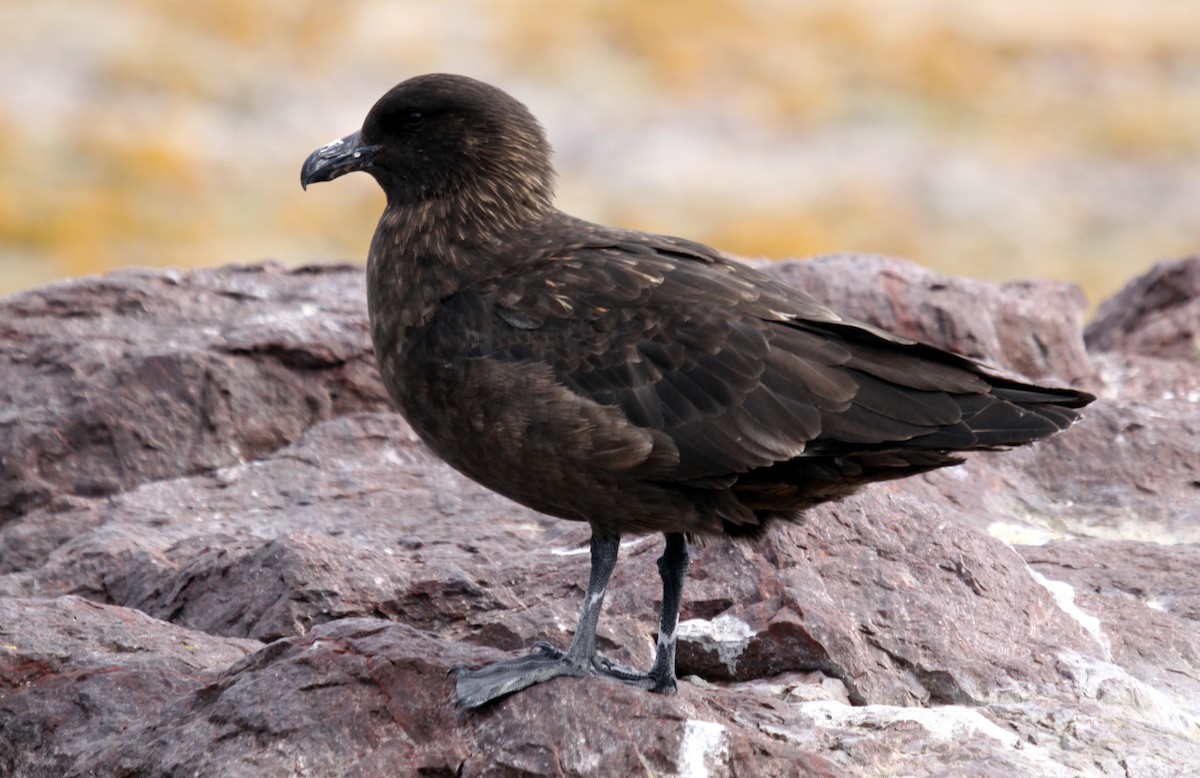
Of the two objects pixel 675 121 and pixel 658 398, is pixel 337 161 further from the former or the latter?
pixel 675 121

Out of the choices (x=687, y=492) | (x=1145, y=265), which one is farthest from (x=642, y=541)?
(x=1145, y=265)

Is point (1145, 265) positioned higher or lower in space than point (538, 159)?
higher

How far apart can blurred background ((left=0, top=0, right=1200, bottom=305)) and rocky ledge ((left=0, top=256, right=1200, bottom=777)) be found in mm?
11261

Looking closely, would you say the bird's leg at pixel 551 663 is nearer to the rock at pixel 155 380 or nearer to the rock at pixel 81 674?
the rock at pixel 81 674

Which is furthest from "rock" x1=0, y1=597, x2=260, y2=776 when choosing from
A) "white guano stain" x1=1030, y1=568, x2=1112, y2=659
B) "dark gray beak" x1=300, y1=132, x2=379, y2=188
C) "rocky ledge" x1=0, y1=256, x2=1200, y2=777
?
"white guano stain" x1=1030, y1=568, x2=1112, y2=659

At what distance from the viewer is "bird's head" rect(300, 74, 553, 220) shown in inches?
227

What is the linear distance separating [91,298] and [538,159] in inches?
123

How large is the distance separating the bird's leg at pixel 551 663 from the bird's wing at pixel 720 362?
0.41 meters

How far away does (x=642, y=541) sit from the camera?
6230 mm

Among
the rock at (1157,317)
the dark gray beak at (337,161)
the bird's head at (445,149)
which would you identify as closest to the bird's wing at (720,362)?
the bird's head at (445,149)

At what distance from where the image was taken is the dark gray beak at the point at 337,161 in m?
5.86

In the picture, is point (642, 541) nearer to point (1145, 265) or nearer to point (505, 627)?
point (505, 627)

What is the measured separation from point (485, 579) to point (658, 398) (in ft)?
4.48

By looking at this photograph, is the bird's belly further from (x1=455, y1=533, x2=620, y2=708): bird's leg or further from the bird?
(x1=455, y1=533, x2=620, y2=708): bird's leg
